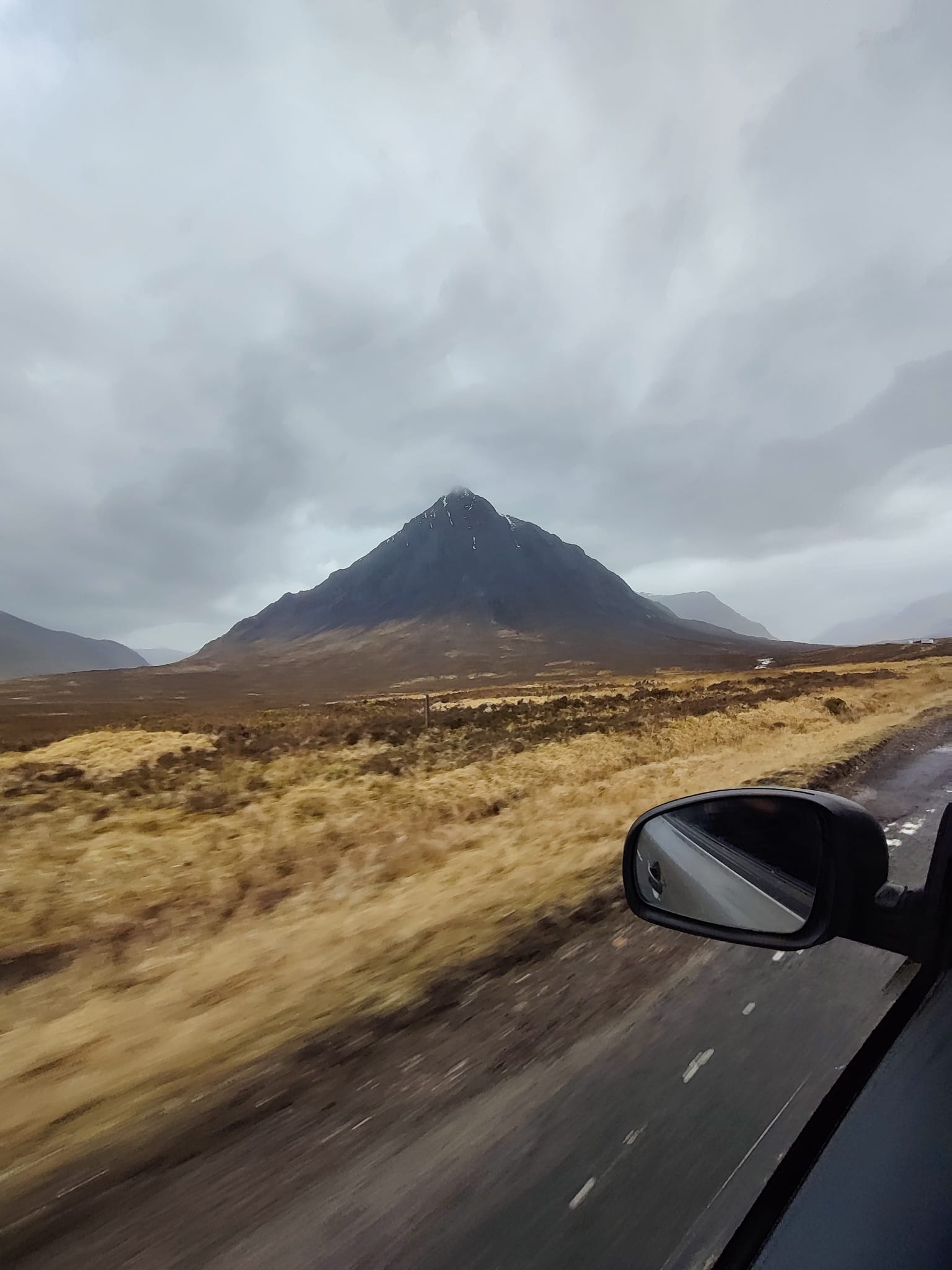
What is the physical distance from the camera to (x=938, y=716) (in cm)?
1914

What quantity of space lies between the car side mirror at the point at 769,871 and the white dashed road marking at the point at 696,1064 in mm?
849

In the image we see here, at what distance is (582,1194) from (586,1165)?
0.17 meters

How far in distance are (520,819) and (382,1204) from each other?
26.0 ft

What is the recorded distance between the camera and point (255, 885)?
7.72 metres

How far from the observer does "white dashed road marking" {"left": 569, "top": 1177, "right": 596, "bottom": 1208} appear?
247 cm

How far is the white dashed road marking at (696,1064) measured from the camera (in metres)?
3.18

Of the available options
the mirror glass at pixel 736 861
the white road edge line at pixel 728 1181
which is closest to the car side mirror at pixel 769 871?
the mirror glass at pixel 736 861

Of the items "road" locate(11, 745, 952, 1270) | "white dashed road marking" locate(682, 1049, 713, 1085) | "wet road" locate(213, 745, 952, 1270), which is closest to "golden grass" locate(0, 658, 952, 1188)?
"road" locate(11, 745, 952, 1270)

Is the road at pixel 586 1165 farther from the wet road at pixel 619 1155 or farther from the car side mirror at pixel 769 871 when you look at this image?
the car side mirror at pixel 769 871

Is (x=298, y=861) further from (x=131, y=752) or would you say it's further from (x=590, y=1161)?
(x=131, y=752)

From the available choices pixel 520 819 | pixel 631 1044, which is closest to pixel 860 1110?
pixel 631 1044

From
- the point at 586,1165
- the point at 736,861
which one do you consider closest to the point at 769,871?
the point at 736,861

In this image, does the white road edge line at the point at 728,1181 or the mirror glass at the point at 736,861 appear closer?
the white road edge line at the point at 728,1181

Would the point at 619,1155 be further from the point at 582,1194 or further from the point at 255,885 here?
the point at 255,885
